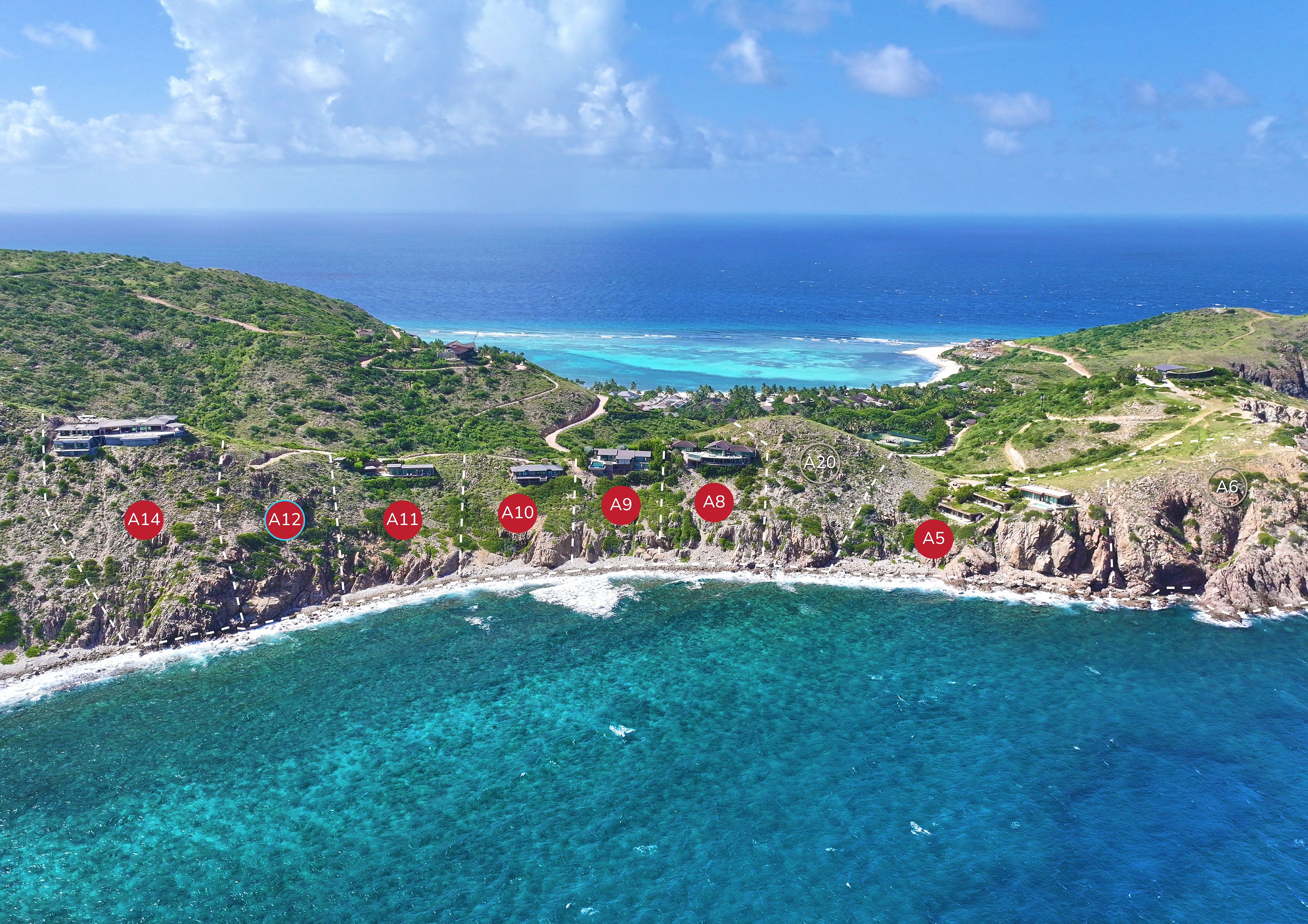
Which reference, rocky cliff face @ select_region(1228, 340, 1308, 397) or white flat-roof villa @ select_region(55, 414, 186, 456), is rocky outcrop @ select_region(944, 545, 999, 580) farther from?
rocky cliff face @ select_region(1228, 340, 1308, 397)

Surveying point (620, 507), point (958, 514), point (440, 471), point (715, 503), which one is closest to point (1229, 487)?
point (958, 514)

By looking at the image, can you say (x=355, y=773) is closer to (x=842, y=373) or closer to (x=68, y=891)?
(x=68, y=891)

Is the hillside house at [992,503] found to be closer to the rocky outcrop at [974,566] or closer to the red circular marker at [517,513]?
the rocky outcrop at [974,566]

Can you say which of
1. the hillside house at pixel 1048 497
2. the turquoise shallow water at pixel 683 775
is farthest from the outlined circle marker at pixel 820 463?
the turquoise shallow water at pixel 683 775

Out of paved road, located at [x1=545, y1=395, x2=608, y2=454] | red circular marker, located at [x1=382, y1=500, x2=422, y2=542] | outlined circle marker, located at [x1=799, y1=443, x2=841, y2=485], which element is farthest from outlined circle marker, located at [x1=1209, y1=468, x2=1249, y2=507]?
red circular marker, located at [x1=382, y1=500, x2=422, y2=542]

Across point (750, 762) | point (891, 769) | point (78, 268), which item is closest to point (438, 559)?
point (750, 762)

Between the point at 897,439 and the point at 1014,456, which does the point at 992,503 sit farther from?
the point at 897,439
